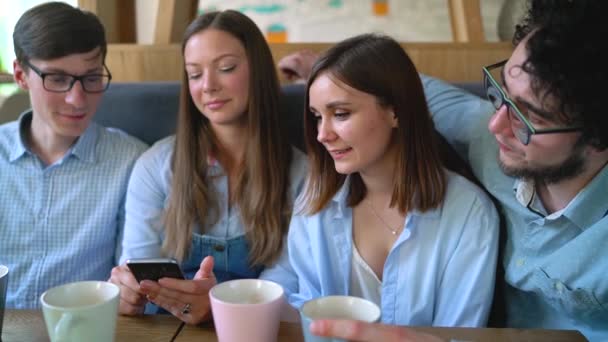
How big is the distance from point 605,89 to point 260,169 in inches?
30.7

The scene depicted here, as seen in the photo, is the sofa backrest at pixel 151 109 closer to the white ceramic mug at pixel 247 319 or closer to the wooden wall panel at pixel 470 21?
the wooden wall panel at pixel 470 21

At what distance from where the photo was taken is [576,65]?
84cm

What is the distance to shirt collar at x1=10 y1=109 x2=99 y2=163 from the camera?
142 cm

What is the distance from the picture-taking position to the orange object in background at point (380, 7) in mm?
3607

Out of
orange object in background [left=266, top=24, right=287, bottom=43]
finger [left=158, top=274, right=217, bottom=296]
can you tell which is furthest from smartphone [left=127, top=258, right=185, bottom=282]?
orange object in background [left=266, top=24, right=287, bottom=43]

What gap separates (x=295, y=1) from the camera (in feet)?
11.9

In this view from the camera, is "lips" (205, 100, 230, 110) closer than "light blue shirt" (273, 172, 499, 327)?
No

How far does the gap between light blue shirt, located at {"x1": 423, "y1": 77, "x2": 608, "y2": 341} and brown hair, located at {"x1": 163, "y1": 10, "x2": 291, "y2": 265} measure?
491 millimetres

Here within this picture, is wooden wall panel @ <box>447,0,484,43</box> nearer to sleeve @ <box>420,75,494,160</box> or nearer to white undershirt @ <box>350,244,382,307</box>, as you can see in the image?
sleeve @ <box>420,75,494,160</box>

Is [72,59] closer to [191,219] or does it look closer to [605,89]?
[191,219]

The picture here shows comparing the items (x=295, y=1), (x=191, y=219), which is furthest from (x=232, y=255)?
(x=295, y=1)

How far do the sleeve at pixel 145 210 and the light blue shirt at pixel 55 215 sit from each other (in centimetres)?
10

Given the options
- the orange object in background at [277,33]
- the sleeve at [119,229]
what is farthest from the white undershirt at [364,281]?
the orange object in background at [277,33]

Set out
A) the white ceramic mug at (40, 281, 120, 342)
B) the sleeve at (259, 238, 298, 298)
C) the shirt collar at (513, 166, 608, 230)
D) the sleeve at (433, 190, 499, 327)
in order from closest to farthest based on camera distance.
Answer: the white ceramic mug at (40, 281, 120, 342)
the shirt collar at (513, 166, 608, 230)
the sleeve at (433, 190, 499, 327)
the sleeve at (259, 238, 298, 298)
